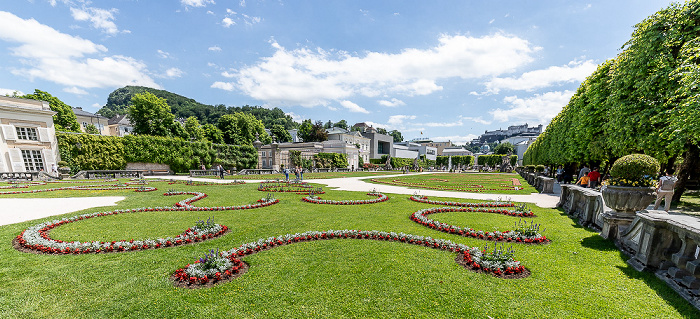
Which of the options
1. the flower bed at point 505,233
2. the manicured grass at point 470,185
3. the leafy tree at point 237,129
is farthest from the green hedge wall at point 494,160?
the flower bed at point 505,233

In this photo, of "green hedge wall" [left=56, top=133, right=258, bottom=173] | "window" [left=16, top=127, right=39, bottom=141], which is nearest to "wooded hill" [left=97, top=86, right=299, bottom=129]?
"green hedge wall" [left=56, top=133, right=258, bottom=173]

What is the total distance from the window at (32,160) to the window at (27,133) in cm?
133

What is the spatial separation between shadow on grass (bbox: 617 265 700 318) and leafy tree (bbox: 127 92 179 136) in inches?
2116

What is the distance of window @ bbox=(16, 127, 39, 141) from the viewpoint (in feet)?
81.4

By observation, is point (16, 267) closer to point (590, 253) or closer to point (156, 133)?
point (590, 253)

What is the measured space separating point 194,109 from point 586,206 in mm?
118246

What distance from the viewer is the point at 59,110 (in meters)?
39.5

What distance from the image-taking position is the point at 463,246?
5730 millimetres

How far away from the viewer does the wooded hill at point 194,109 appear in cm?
9756

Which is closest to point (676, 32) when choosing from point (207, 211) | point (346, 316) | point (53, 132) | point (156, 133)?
point (346, 316)

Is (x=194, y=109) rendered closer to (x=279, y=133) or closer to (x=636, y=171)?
(x=279, y=133)

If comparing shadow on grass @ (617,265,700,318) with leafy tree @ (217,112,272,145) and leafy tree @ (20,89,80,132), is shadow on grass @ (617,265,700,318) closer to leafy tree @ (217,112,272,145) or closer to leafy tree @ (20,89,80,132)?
Answer: leafy tree @ (20,89,80,132)

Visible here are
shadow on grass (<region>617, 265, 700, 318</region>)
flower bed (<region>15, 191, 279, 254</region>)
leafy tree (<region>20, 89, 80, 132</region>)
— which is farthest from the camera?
leafy tree (<region>20, 89, 80, 132</region>)

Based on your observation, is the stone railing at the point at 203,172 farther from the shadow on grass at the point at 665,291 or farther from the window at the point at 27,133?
the shadow on grass at the point at 665,291
